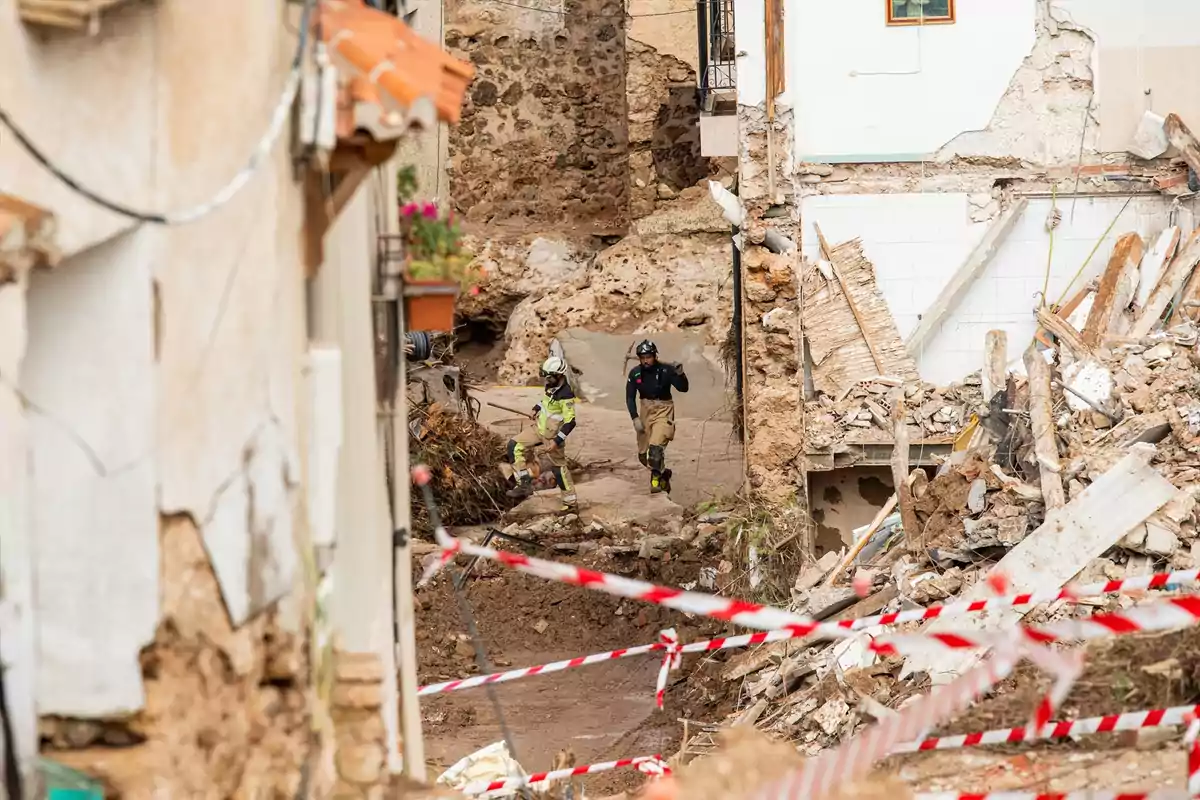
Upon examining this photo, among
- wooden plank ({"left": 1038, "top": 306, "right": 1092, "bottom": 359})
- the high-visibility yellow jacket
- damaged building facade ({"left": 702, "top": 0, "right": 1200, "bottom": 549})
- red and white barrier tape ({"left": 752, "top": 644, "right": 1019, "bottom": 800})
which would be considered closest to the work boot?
the high-visibility yellow jacket

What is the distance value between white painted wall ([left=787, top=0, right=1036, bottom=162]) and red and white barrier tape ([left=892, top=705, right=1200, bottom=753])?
300 inches

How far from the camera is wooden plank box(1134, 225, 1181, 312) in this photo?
12.9m

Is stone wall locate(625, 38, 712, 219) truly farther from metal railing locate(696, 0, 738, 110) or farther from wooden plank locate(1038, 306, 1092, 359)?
A: wooden plank locate(1038, 306, 1092, 359)

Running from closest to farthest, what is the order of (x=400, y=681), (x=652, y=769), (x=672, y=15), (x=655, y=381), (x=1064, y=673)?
(x=1064, y=673), (x=400, y=681), (x=652, y=769), (x=655, y=381), (x=672, y=15)

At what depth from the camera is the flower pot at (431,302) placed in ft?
20.2

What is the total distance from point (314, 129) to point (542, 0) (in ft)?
62.5

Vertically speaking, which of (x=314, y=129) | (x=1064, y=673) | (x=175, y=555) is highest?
(x=314, y=129)

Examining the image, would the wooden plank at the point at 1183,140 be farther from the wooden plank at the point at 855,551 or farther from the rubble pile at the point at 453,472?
the rubble pile at the point at 453,472

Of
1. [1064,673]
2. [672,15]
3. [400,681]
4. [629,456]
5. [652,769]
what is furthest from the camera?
[672,15]

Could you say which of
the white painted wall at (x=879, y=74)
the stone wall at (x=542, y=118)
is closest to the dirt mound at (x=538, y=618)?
the white painted wall at (x=879, y=74)

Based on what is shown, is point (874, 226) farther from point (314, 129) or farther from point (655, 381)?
point (314, 129)

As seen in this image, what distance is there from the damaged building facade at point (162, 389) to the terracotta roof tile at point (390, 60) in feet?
0.07

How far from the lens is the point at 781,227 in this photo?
45.3 feet

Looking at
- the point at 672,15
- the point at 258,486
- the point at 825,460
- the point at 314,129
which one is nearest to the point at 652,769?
the point at 258,486
